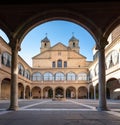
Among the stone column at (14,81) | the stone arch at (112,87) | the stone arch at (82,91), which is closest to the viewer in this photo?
the stone column at (14,81)

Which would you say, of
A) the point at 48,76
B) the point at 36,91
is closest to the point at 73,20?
the point at 48,76

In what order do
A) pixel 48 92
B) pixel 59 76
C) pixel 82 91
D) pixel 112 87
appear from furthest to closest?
pixel 48 92, pixel 82 91, pixel 59 76, pixel 112 87

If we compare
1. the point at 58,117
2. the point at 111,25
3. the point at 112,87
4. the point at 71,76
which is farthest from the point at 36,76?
the point at 58,117

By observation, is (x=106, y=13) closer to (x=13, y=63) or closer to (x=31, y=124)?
(x=13, y=63)

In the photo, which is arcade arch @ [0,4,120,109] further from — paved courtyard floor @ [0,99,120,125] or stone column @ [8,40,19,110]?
paved courtyard floor @ [0,99,120,125]

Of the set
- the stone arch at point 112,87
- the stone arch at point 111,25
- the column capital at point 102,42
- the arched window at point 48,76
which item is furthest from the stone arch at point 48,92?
the stone arch at point 111,25

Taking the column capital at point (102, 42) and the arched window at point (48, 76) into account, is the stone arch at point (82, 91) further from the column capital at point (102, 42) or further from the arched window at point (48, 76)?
the column capital at point (102, 42)

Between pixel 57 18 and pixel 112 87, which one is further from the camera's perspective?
pixel 112 87

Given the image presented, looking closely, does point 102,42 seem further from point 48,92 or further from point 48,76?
point 48,92

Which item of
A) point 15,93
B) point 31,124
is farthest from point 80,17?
point 31,124

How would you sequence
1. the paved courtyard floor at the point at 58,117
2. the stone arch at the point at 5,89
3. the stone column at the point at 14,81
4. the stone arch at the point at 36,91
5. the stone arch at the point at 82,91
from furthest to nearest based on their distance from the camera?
1. the stone arch at the point at 36,91
2. the stone arch at the point at 82,91
3. the stone arch at the point at 5,89
4. the stone column at the point at 14,81
5. the paved courtyard floor at the point at 58,117

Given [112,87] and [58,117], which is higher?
[112,87]

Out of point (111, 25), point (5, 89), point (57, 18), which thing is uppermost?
point (57, 18)

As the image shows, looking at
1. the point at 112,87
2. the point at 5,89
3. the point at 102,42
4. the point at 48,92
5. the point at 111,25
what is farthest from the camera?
the point at 48,92
